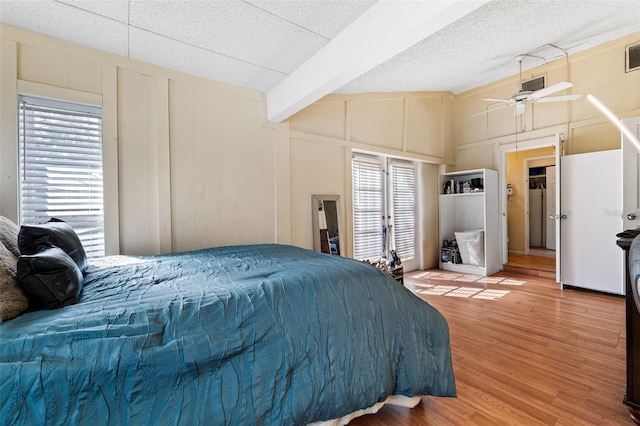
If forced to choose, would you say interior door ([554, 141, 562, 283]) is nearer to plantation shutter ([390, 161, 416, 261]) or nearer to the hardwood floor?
the hardwood floor

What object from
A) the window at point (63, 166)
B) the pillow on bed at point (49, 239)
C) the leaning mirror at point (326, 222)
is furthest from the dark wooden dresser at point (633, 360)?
the window at point (63, 166)

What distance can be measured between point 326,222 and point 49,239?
8.91 ft

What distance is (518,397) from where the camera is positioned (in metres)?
1.70

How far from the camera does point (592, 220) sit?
12.1ft

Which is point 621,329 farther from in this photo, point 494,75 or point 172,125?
point 172,125

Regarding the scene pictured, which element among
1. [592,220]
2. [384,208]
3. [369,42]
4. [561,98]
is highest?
[561,98]

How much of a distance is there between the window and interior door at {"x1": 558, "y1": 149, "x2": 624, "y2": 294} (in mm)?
5378

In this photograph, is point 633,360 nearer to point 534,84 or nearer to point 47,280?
point 47,280

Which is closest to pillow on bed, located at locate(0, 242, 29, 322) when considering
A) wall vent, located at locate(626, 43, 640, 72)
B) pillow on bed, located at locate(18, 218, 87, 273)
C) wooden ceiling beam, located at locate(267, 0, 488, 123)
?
pillow on bed, located at locate(18, 218, 87, 273)

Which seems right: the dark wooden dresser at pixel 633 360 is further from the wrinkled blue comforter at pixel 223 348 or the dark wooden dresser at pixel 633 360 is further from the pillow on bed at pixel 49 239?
the pillow on bed at pixel 49 239

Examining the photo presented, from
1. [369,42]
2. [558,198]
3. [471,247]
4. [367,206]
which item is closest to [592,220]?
[558,198]

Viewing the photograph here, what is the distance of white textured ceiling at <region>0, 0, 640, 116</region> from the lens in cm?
193

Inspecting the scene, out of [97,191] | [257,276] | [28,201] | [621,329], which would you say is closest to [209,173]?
[97,191]

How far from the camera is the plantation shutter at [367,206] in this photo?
4.20m
